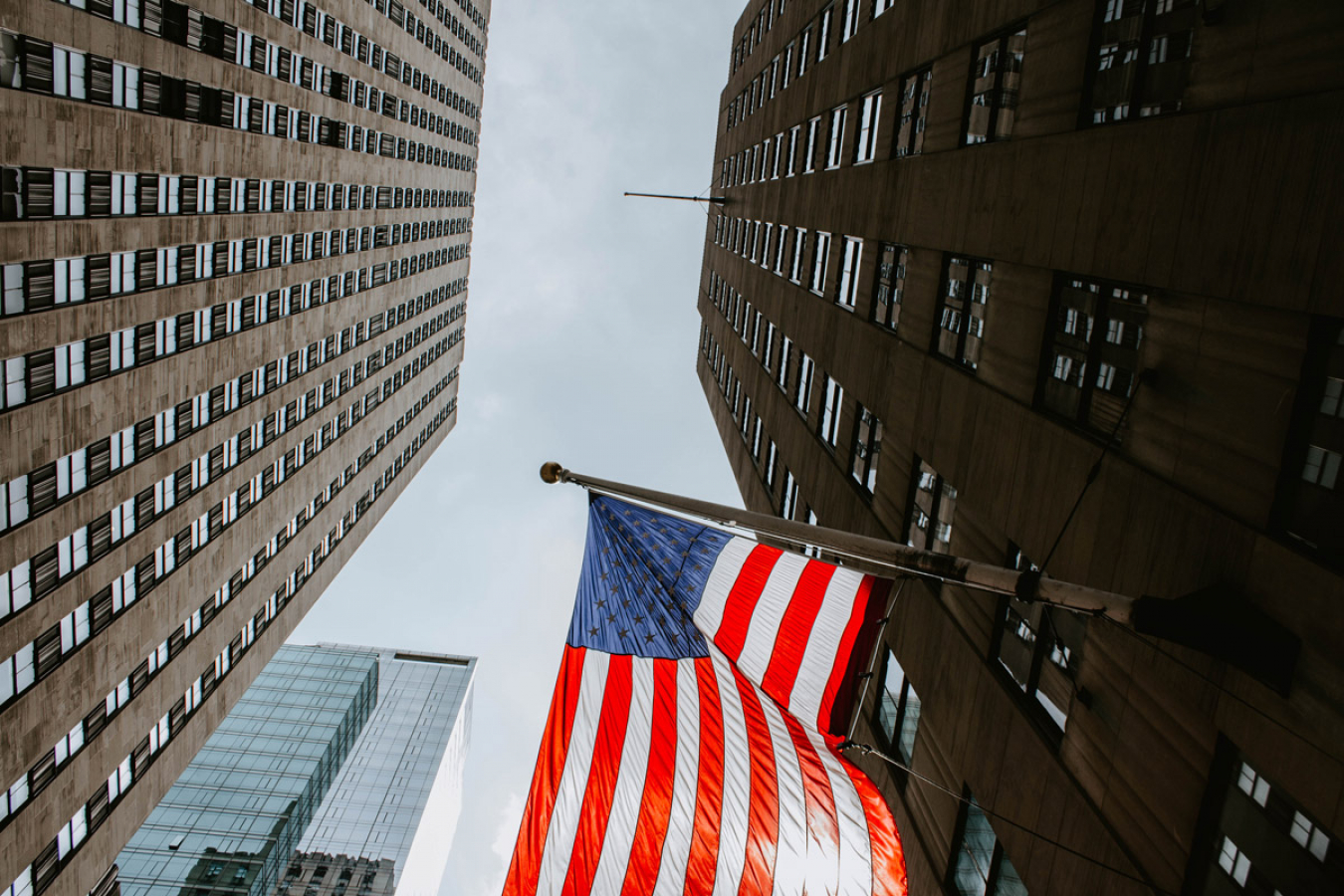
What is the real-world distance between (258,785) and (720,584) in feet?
369

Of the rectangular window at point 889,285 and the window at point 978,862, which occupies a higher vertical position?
the rectangular window at point 889,285

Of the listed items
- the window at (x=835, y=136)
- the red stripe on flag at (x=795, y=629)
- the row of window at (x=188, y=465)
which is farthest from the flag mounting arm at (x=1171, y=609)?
the row of window at (x=188, y=465)

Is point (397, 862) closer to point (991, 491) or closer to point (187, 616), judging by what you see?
point (187, 616)

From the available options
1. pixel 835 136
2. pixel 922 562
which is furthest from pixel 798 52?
pixel 922 562

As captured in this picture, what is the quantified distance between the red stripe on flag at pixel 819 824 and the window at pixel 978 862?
4518 millimetres

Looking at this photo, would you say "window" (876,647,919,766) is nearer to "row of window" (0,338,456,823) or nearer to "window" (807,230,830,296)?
"window" (807,230,830,296)

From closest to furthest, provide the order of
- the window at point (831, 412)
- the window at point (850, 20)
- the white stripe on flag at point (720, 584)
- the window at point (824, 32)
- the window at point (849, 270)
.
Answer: the white stripe on flag at point (720, 584)
the window at point (849, 270)
the window at point (831, 412)
the window at point (850, 20)
the window at point (824, 32)

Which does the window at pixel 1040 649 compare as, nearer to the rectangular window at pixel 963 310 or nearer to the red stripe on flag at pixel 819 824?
the red stripe on flag at pixel 819 824

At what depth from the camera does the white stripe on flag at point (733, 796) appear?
35.4 ft

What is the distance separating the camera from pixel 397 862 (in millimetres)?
110812

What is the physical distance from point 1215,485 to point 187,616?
1846 inches

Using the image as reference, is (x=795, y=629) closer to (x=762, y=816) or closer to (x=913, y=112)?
(x=762, y=816)

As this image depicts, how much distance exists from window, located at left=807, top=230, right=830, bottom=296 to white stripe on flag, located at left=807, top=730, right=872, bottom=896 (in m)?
21.1

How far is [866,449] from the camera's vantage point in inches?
919
